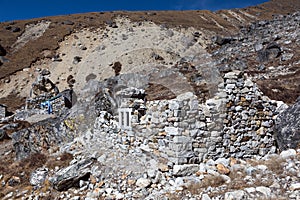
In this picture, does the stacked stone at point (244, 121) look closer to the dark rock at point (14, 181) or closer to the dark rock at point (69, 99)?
the dark rock at point (14, 181)

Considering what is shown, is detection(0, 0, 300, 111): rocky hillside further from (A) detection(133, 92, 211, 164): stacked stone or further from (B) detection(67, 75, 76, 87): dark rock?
(A) detection(133, 92, 211, 164): stacked stone

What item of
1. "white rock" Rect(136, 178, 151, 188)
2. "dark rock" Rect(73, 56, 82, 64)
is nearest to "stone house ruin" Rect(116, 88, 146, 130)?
"white rock" Rect(136, 178, 151, 188)

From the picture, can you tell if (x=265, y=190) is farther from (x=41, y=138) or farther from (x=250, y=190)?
(x=41, y=138)

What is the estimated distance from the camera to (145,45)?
4809 cm

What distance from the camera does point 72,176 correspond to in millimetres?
7949

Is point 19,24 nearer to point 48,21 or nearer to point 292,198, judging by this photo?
point 48,21

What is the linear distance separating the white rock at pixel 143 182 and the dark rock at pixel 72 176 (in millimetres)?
2285

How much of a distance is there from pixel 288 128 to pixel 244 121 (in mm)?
1186

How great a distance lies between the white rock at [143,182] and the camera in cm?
651

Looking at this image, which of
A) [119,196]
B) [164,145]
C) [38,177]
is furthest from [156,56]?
[119,196]

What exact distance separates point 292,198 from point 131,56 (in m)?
40.0

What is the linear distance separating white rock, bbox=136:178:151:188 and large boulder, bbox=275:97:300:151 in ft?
13.5

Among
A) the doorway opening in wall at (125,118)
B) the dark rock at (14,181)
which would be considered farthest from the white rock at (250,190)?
the dark rock at (14,181)

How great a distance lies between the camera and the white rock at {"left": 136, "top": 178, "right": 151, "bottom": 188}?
6.51m
